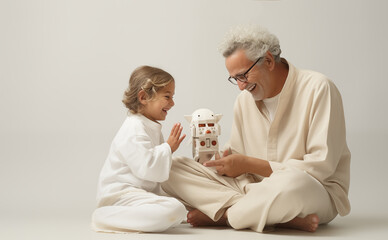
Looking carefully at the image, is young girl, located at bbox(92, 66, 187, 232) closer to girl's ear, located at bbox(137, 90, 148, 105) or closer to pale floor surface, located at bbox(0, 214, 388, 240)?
girl's ear, located at bbox(137, 90, 148, 105)

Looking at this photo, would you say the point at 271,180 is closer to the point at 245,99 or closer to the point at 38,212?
the point at 245,99

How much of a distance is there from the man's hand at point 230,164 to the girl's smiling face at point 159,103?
1.61ft

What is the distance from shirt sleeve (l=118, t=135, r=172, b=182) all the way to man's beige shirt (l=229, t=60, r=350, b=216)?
742 millimetres

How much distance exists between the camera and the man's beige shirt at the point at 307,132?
15.6 ft

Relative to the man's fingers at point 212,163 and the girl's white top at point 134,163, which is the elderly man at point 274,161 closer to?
the man's fingers at point 212,163

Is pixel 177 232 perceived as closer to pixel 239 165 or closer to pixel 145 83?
pixel 239 165

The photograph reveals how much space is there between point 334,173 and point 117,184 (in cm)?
149

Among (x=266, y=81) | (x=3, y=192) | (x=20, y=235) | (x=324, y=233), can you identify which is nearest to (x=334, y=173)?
(x=324, y=233)

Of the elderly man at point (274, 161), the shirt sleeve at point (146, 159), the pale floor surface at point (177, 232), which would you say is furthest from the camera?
the shirt sleeve at point (146, 159)

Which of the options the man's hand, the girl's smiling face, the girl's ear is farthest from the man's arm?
the girl's ear

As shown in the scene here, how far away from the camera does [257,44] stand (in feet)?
16.2

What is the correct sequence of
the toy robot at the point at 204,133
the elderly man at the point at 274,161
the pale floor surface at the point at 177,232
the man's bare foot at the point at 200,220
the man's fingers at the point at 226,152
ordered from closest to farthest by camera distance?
the pale floor surface at the point at 177,232
the elderly man at the point at 274,161
the man's bare foot at the point at 200,220
the toy robot at the point at 204,133
the man's fingers at the point at 226,152

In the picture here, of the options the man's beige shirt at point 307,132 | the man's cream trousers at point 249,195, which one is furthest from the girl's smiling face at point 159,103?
the man's beige shirt at point 307,132

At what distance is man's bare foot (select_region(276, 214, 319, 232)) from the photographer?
4.61 metres
